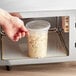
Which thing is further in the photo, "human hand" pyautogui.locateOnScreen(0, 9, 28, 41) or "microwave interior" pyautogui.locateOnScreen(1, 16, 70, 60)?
"microwave interior" pyautogui.locateOnScreen(1, 16, 70, 60)

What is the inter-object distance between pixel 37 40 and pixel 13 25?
0.65 feet

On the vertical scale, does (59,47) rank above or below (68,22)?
below

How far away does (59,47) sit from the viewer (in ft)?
4.50

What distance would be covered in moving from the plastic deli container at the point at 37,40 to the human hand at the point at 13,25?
0.15m

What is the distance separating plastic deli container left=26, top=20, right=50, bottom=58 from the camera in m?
1.24

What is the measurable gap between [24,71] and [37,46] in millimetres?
166

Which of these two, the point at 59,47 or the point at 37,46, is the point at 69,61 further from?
the point at 37,46

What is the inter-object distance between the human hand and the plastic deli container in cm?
15
